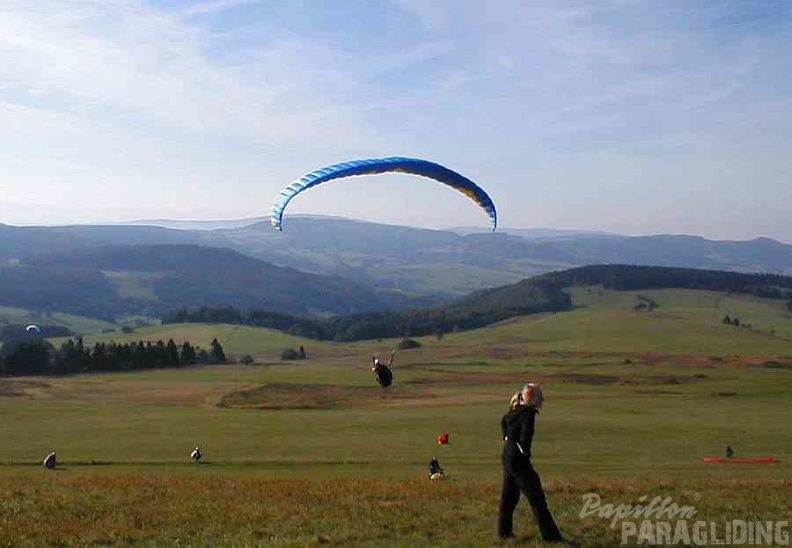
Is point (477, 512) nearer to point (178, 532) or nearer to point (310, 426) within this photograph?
point (178, 532)

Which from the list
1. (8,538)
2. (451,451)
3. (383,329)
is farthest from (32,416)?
(383,329)

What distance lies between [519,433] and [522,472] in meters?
0.51

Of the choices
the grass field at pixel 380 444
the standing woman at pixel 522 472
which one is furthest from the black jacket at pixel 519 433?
the grass field at pixel 380 444

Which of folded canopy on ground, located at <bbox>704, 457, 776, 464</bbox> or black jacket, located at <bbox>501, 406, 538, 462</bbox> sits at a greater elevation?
black jacket, located at <bbox>501, 406, 538, 462</bbox>

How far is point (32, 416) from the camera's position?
164ft

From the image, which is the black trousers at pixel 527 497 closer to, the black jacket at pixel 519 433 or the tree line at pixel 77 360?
the black jacket at pixel 519 433

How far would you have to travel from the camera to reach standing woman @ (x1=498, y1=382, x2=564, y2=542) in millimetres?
10703

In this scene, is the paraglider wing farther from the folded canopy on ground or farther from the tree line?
the tree line

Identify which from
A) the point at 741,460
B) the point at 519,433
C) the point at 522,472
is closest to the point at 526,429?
the point at 519,433

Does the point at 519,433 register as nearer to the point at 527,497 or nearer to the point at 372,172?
the point at 527,497

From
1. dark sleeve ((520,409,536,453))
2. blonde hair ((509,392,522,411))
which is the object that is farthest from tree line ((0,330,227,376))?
dark sleeve ((520,409,536,453))

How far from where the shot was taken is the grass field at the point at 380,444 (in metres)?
12.0

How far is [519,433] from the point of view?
36.4 ft

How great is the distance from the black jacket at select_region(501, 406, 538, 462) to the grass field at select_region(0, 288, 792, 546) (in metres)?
1.07
